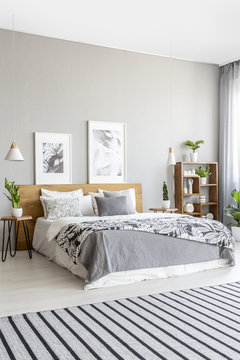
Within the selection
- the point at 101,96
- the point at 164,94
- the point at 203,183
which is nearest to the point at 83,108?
the point at 101,96

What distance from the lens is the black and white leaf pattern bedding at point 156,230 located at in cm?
378

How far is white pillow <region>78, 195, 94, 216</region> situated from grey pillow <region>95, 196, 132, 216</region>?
31 centimetres

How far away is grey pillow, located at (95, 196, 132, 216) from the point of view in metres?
5.07

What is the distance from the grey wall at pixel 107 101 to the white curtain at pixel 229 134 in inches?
6.6

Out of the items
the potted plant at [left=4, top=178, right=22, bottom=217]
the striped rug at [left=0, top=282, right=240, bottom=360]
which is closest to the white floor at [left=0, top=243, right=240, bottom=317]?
the striped rug at [left=0, top=282, right=240, bottom=360]

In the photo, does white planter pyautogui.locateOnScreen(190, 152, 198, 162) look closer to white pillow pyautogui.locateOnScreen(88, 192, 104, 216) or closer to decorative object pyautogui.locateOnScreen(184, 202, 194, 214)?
decorative object pyautogui.locateOnScreen(184, 202, 194, 214)

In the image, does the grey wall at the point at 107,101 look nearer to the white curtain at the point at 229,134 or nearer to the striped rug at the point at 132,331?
the white curtain at the point at 229,134

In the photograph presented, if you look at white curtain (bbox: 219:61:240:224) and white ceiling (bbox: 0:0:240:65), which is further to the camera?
white curtain (bbox: 219:61:240:224)

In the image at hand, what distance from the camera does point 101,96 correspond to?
5926mm

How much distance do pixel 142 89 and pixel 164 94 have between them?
1.43 feet

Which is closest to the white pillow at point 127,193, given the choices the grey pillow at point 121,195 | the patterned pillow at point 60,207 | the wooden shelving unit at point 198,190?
the grey pillow at point 121,195

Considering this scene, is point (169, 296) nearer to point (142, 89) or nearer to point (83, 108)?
point (83, 108)

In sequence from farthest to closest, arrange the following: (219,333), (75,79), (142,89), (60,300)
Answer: (142,89)
(75,79)
(60,300)
(219,333)

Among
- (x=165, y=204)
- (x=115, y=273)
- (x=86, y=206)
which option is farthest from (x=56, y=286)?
(x=165, y=204)
